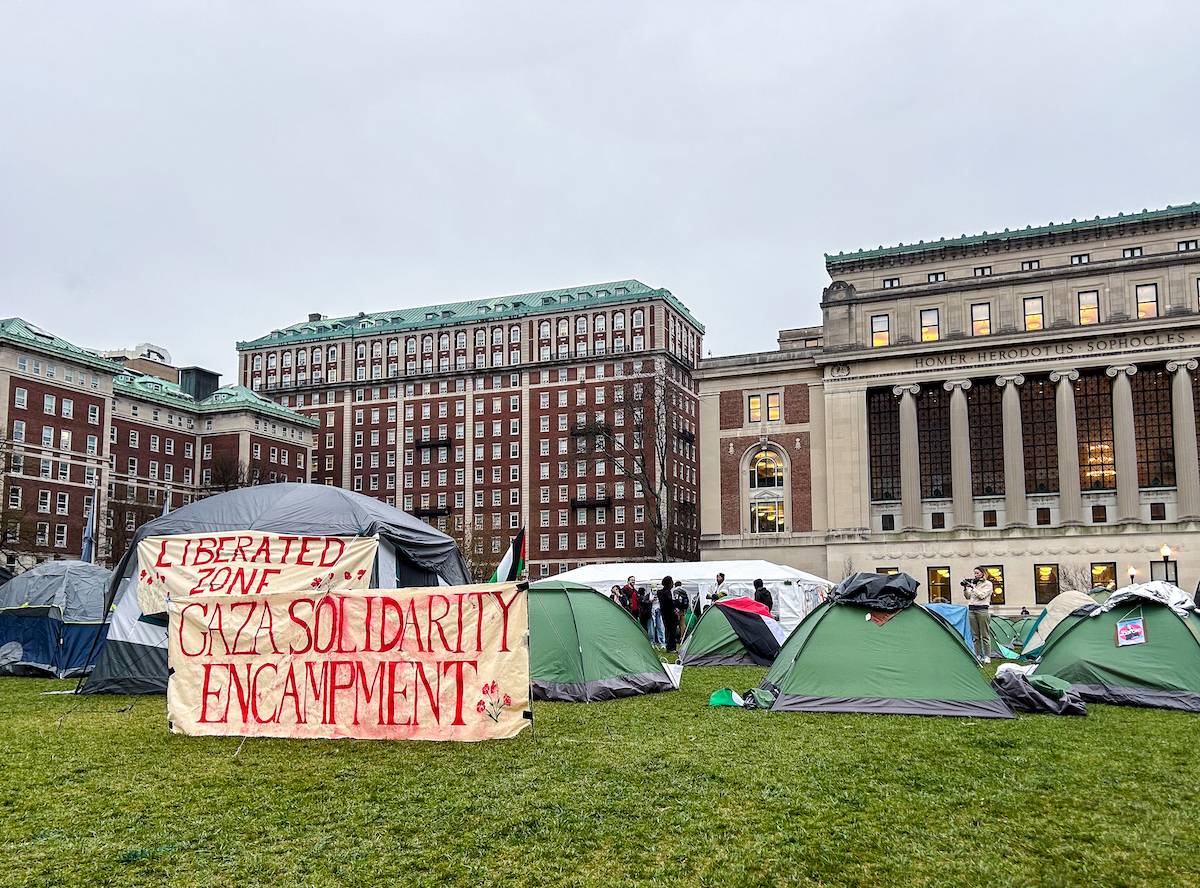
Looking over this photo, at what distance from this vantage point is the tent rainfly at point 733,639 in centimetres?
2344

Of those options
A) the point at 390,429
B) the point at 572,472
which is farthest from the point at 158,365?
the point at 572,472

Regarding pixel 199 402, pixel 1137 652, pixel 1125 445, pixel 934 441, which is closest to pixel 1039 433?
pixel 1125 445

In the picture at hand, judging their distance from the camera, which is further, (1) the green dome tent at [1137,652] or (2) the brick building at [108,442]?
(2) the brick building at [108,442]

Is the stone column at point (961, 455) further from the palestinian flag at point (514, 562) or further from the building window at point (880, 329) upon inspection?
the palestinian flag at point (514, 562)

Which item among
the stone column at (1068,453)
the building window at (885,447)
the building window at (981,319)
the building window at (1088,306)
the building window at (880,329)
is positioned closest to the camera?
the stone column at (1068,453)

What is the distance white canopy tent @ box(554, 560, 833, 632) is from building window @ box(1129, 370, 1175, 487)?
91.5 ft

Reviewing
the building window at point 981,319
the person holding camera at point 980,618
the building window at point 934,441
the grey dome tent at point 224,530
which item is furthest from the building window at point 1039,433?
the grey dome tent at point 224,530

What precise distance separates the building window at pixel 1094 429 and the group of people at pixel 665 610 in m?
32.6

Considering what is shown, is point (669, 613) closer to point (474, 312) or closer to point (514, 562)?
point (514, 562)

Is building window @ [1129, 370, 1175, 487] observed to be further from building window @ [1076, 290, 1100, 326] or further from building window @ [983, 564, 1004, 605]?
building window @ [983, 564, 1004, 605]

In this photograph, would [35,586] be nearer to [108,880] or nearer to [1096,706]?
[108,880]

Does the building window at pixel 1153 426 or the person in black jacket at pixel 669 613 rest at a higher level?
the building window at pixel 1153 426

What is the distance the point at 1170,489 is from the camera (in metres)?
54.1

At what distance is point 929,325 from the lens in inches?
2314
